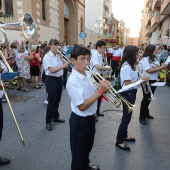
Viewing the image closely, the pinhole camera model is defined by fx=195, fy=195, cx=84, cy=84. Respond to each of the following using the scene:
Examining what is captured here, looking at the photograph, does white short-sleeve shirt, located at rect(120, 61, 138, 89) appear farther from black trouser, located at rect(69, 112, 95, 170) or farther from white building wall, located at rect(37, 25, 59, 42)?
white building wall, located at rect(37, 25, 59, 42)

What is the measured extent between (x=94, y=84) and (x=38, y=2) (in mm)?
13298

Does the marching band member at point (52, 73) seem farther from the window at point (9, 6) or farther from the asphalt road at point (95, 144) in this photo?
the window at point (9, 6)

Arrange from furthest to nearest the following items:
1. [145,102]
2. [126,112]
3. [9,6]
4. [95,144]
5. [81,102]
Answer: [9,6] < [145,102] < [95,144] < [126,112] < [81,102]

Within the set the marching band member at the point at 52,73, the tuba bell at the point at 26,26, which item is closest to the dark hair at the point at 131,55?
the marching band member at the point at 52,73

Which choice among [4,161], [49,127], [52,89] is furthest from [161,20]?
[4,161]

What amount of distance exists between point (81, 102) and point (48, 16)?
14.9 metres

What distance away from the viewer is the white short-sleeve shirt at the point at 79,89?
1.85 metres

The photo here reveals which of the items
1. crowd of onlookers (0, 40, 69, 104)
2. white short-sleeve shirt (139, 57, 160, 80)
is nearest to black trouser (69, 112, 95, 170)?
white short-sleeve shirt (139, 57, 160, 80)

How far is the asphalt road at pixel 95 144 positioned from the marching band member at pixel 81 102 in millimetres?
897

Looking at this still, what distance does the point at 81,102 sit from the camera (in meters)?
1.85

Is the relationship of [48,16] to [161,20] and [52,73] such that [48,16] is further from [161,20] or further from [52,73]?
[161,20]

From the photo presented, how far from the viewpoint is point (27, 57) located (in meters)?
7.12

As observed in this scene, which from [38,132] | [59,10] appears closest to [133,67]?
[38,132]

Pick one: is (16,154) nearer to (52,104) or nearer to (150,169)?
(52,104)
